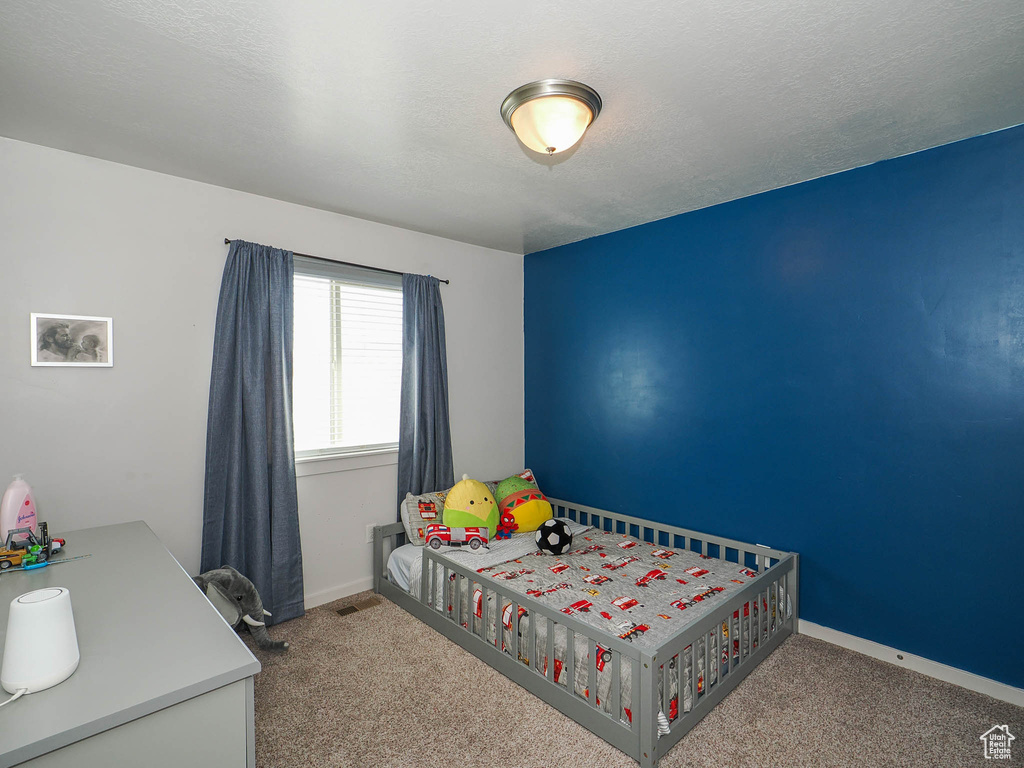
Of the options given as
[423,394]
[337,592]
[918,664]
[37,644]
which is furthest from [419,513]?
[918,664]

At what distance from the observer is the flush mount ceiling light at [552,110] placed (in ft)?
5.93

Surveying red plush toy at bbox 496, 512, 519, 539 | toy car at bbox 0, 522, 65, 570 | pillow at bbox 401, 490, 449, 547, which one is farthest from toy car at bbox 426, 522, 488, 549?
toy car at bbox 0, 522, 65, 570

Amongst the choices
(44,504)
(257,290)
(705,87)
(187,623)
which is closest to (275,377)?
(257,290)

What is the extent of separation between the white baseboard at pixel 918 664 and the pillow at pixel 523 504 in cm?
163

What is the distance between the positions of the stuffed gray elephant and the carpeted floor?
0.09 meters

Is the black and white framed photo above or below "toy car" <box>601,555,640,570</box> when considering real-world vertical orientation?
above

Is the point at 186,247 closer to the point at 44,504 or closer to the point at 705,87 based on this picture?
the point at 44,504

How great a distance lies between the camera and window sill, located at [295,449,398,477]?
10.1 feet

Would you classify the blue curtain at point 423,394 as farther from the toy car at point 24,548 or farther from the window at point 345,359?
the toy car at point 24,548

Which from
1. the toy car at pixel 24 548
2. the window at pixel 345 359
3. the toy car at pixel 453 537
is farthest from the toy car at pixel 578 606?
the toy car at pixel 24 548

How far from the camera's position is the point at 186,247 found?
2.66 metres

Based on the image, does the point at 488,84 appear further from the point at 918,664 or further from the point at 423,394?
the point at 918,664

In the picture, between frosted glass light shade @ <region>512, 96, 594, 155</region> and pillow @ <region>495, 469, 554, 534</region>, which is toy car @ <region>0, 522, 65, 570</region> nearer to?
frosted glass light shade @ <region>512, 96, 594, 155</region>

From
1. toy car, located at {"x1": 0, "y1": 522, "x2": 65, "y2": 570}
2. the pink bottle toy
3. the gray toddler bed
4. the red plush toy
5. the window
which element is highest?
the window
